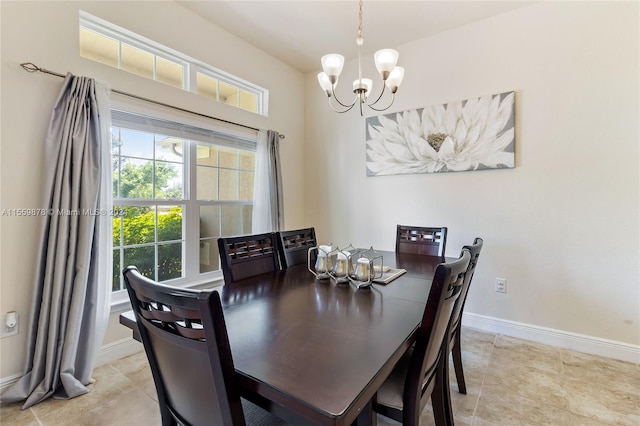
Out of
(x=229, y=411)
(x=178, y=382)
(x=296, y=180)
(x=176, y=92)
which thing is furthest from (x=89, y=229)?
(x=296, y=180)

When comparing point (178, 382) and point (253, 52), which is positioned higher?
point (253, 52)

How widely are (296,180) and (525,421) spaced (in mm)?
3061

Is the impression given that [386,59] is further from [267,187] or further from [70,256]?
[70,256]

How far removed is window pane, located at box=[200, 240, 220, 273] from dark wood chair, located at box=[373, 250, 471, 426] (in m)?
2.23

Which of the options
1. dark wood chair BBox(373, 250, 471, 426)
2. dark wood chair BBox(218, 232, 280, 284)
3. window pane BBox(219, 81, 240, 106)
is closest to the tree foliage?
window pane BBox(219, 81, 240, 106)

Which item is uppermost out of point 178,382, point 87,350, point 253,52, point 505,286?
point 253,52

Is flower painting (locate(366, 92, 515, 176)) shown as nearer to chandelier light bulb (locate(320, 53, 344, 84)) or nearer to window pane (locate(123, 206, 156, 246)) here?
chandelier light bulb (locate(320, 53, 344, 84))

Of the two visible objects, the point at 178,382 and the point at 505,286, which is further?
the point at 505,286

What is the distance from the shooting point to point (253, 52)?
127 inches

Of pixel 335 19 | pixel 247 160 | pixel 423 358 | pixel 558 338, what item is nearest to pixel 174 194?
pixel 247 160

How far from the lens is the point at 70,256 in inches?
72.3

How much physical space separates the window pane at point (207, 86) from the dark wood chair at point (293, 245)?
5.49 ft

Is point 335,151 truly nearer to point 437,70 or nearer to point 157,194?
point 437,70

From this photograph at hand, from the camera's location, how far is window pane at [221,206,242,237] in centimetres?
307
